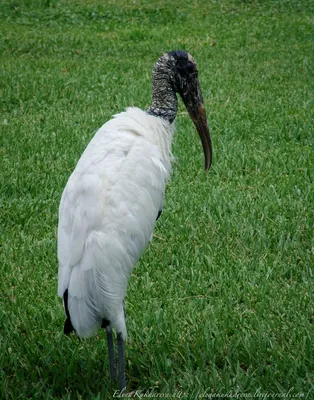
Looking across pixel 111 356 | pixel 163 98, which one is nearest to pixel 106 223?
pixel 111 356

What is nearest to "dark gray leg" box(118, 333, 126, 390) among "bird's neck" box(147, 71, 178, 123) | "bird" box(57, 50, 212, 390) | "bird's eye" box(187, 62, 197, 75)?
"bird" box(57, 50, 212, 390)

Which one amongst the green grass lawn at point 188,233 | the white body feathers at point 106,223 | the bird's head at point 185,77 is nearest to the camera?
the white body feathers at point 106,223

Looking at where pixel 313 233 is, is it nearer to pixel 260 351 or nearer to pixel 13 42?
pixel 260 351

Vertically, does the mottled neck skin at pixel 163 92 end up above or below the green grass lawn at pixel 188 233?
above

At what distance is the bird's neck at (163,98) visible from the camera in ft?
12.3

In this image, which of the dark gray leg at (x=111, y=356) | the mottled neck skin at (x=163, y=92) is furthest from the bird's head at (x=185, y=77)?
the dark gray leg at (x=111, y=356)

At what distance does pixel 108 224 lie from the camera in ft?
10.3

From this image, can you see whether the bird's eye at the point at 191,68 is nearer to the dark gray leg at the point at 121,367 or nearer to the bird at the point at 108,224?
the bird at the point at 108,224

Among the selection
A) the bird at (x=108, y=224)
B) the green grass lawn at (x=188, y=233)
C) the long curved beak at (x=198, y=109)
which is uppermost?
the long curved beak at (x=198, y=109)

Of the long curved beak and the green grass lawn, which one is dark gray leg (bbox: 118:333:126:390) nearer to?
the green grass lawn

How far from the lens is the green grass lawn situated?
358 cm

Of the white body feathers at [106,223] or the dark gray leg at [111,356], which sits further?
the dark gray leg at [111,356]

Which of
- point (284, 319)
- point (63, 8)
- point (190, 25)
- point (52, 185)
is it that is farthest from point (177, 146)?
point (63, 8)

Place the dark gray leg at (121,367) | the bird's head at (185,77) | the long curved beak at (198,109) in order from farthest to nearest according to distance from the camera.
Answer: the long curved beak at (198,109) < the bird's head at (185,77) < the dark gray leg at (121,367)
